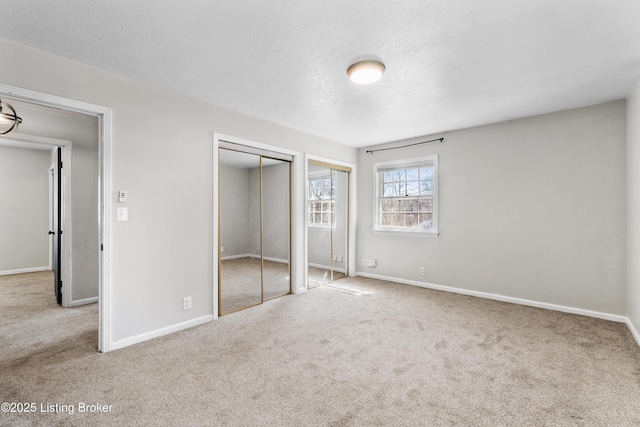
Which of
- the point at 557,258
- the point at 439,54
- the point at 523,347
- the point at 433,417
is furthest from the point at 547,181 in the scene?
the point at 433,417

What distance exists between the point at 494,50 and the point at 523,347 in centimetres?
255

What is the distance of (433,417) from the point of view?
5.67ft

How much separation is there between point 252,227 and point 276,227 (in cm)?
42

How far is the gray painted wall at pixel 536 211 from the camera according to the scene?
3.27 meters

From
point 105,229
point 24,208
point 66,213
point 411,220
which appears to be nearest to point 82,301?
point 66,213

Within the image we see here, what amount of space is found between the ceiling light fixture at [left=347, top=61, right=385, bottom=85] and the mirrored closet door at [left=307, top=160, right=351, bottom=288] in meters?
2.42

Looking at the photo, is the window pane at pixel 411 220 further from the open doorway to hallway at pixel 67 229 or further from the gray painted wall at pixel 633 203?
the open doorway to hallway at pixel 67 229

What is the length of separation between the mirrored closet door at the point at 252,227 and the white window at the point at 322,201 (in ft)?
2.77

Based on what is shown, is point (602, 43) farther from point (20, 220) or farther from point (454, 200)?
point (20, 220)

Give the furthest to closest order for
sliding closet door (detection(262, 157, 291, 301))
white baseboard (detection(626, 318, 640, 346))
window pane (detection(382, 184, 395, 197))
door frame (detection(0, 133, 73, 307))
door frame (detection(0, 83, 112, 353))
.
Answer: window pane (detection(382, 184, 395, 197)) < sliding closet door (detection(262, 157, 291, 301)) < door frame (detection(0, 133, 73, 307)) < white baseboard (detection(626, 318, 640, 346)) < door frame (detection(0, 83, 112, 353))

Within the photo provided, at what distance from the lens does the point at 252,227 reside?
385 centimetres

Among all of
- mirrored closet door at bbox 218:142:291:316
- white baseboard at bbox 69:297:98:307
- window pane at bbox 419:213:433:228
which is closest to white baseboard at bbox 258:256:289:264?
mirrored closet door at bbox 218:142:291:316

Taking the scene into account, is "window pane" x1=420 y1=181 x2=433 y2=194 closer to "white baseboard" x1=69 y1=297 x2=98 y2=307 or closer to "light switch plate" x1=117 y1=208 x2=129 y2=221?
"light switch plate" x1=117 y1=208 x2=129 y2=221

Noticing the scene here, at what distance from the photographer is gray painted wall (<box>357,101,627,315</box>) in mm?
3268
